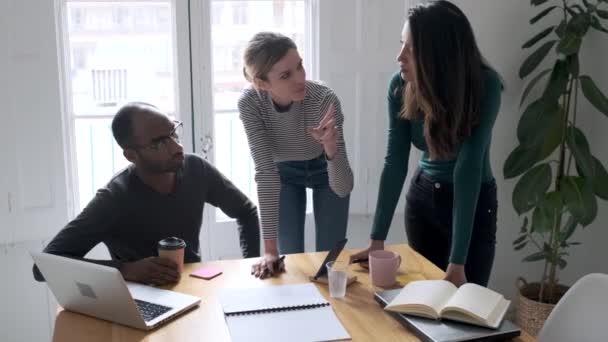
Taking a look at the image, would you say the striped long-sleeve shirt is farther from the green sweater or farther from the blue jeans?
the green sweater

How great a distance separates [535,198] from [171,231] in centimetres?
172

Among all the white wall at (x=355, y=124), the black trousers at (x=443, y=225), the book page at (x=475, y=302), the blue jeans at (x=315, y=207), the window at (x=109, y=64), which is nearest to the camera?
the book page at (x=475, y=302)

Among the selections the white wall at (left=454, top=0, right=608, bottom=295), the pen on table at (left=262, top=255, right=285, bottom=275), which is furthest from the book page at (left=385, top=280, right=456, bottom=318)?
the white wall at (left=454, top=0, right=608, bottom=295)

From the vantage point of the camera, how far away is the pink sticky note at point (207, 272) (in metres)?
1.74

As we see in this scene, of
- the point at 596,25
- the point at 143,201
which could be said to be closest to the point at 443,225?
the point at 143,201

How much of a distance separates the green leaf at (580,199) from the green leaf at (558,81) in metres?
0.37

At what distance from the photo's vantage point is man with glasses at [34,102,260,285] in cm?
185

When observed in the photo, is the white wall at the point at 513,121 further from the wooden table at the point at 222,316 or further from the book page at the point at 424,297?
the book page at the point at 424,297

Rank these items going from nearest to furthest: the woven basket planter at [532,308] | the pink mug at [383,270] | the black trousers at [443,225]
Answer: the pink mug at [383,270], the black trousers at [443,225], the woven basket planter at [532,308]

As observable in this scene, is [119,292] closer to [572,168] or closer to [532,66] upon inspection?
[532,66]

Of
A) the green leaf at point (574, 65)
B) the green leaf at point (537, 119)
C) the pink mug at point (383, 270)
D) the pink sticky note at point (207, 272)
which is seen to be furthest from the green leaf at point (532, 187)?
the pink sticky note at point (207, 272)

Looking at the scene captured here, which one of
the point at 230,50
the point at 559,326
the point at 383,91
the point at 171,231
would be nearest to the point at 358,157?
the point at 383,91

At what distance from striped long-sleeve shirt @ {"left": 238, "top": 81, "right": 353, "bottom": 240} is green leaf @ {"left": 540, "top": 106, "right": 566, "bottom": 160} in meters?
1.21

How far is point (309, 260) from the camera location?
1.86 metres
